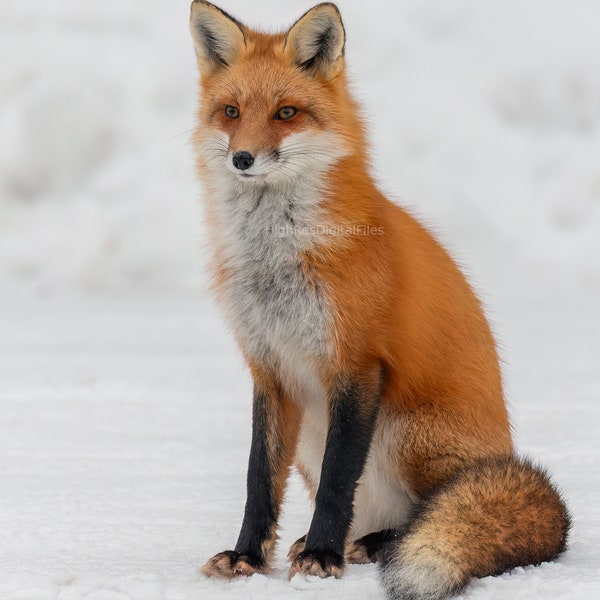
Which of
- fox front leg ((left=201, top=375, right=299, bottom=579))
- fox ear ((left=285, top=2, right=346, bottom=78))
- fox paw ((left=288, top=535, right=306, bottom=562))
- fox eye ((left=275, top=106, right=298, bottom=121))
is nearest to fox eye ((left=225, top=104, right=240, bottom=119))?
fox eye ((left=275, top=106, right=298, bottom=121))

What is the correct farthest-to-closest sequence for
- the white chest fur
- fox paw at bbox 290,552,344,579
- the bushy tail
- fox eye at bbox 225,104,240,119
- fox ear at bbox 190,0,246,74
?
fox ear at bbox 190,0,246,74 < fox eye at bbox 225,104,240,119 < the white chest fur < fox paw at bbox 290,552,344,579 < the bushy tail

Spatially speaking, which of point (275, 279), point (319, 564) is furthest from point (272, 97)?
point (319, 564)

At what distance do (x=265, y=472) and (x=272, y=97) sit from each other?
1289 millimetres

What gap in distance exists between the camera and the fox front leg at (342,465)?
3098 millimetres

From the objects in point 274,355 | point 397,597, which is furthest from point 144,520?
point 397,597

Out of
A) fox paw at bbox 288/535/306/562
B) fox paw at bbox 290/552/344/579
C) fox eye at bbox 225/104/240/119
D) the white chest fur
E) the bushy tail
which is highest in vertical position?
fox eye at bbox 225/104/240/119

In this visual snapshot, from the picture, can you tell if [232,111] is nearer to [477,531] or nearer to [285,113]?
[285,113]

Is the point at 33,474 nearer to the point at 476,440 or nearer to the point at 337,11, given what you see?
the point at 476,440

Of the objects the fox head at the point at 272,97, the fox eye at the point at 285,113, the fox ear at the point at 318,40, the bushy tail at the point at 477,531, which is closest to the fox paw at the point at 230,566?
the bushy tail at the point at 477,531

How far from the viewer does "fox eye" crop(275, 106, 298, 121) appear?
3.19m

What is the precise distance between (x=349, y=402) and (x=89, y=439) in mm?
2334

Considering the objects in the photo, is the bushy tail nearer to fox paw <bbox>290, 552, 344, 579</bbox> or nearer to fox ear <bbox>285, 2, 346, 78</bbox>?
fox paw <bbox>290, 552, 344, 579</bbox>

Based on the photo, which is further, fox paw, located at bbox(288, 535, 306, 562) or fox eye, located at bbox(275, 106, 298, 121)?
fox paw, located at bbox(288, 535, 306, 562)

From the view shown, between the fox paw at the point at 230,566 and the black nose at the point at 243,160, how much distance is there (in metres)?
1.29
